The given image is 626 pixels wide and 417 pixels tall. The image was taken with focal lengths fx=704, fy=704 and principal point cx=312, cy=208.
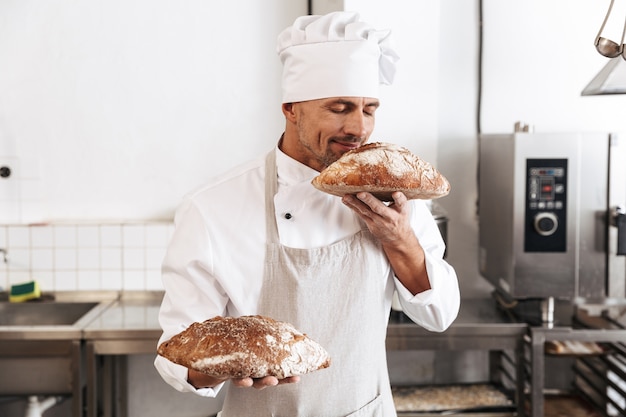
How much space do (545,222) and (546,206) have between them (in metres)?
Answer: 0.06

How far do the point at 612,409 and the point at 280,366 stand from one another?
2.48 metres

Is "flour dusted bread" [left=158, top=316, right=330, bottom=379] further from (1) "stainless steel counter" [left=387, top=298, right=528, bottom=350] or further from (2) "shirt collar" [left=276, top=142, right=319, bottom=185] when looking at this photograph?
(1) "stainless steel counter" [left=387, top=298, right=528, bottom=350]

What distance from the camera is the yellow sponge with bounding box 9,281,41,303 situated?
3221mm

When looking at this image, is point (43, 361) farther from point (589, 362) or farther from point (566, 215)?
point (589, 362)

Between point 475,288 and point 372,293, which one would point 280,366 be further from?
point 475,288

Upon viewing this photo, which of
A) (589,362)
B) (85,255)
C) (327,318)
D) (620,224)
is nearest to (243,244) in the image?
(327,318)

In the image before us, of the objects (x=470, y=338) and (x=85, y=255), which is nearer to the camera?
(x=470, y=338)

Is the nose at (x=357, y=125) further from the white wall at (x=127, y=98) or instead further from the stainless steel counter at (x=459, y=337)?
the white wall at (x=127, y=98)

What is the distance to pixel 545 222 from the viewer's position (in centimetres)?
270

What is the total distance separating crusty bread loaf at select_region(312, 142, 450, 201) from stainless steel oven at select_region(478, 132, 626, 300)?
49.2 inches

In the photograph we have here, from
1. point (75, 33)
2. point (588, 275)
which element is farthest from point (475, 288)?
point (75, 33)

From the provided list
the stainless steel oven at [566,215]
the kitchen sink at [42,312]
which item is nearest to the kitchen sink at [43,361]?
the kitchen sink at [42,312]

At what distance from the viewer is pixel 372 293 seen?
1.78 metres

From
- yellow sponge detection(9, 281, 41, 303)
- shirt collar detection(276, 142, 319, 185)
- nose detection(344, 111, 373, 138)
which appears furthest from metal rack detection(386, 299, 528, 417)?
yellow sponge detection(9, 281, 41, 303)
